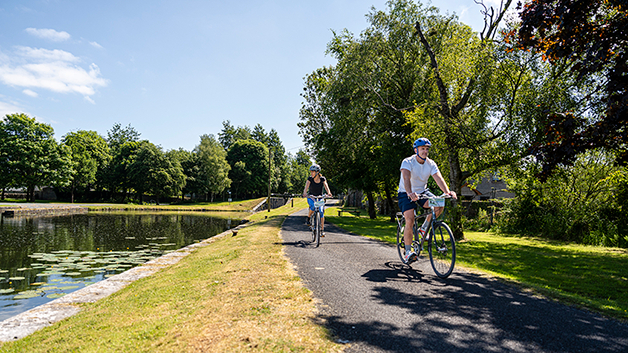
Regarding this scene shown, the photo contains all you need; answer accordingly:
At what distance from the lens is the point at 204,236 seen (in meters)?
22.2

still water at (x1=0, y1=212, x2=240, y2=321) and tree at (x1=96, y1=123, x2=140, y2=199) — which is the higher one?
tree at (x1=96, y1=123, x2=140, y2=199)

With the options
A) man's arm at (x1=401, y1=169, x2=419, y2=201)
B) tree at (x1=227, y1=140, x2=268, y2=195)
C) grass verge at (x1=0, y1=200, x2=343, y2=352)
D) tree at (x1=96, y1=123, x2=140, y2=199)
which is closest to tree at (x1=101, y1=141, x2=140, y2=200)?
tree at (x1=96, y1=123, x2=140, y2=199)

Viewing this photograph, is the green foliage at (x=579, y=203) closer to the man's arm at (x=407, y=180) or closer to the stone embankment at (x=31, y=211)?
the man's arm at (x=407, y=180)

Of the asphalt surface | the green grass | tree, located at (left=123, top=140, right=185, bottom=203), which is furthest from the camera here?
tree, located at (left=123, top=140, right=185, bottom=203)

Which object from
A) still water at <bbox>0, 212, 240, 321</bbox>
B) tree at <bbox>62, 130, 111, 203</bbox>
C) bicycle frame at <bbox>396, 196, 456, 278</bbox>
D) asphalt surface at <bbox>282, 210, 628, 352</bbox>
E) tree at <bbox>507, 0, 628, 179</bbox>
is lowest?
still water at <bbox>0, 212, 240, 321</bbox>

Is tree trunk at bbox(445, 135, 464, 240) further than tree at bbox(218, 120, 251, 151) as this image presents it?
No

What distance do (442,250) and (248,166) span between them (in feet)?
255

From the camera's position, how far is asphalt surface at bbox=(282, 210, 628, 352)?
3248 millimetres

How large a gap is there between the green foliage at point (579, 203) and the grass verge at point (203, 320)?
13.3 meters

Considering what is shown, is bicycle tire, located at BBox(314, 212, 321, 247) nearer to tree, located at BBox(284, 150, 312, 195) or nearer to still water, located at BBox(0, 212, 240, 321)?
still water, located at BBox(0, 212, 240, 321)

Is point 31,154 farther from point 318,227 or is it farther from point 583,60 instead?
point 583,60

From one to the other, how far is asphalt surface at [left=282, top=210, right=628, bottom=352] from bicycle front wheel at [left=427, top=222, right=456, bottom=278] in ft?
0.71

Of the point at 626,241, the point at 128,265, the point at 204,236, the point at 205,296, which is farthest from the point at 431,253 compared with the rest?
the point at 204,236

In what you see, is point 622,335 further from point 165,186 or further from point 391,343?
point 165,186
